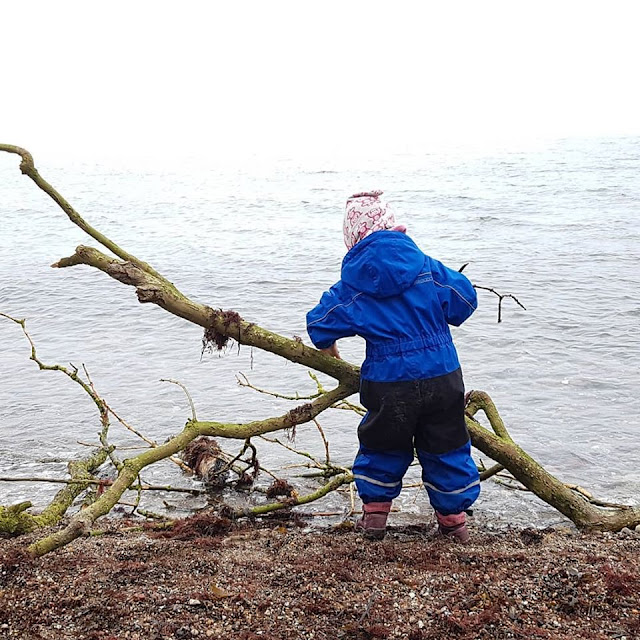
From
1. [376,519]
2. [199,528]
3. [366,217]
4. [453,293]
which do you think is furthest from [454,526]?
[366,217]

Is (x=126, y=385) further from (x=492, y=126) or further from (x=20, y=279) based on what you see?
(x=492, y=126)

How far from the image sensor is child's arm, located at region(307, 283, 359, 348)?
363 cm

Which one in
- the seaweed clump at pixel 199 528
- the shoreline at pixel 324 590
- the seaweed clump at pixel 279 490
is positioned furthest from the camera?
the seaweed clump at pixel 279 490

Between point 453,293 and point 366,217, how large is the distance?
0.57m

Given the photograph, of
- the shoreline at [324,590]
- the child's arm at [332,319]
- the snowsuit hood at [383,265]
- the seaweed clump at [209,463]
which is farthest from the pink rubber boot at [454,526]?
the seaweed clump at [209,463]

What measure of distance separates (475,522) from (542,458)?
1.31 meters

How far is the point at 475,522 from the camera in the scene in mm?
4613

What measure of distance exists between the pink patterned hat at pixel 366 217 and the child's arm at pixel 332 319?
0.32 metres

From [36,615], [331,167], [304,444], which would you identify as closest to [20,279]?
[304,444]

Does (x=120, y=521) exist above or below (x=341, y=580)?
below

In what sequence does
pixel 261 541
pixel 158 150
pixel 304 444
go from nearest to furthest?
1. pixel 261 541
2. pixel 304 444
3. pixel 158 150

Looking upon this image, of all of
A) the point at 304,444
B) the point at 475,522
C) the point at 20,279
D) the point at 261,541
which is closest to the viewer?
the point at 261,541

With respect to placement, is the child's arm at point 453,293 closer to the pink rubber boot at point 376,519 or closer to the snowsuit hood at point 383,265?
the snowsuit hood at point 383,265

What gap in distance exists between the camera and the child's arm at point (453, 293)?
369 cm
